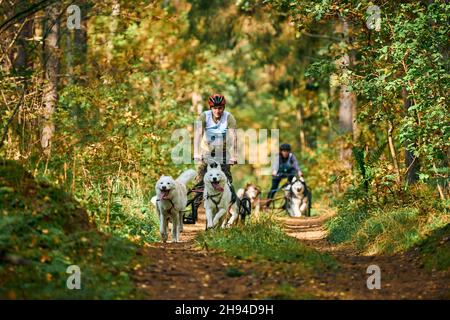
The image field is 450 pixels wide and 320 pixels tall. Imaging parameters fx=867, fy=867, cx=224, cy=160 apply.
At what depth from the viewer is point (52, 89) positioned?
56.4 feet

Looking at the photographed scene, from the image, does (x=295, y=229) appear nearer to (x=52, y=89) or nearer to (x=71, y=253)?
(x=52, y=89)

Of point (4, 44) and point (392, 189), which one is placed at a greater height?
point (4, 44)

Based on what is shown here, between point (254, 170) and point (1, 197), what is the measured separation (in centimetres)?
4230

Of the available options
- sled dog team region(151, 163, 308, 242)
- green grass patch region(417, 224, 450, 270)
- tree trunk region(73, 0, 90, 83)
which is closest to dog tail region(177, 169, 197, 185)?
sled dog team region(151, 163, 308, 242)

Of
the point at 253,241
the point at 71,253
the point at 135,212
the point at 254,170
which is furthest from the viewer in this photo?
the point at 254,170

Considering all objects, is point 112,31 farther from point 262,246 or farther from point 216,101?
point 262,246

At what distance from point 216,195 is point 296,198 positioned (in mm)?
8083

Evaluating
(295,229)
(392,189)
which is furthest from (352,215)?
(295,229)

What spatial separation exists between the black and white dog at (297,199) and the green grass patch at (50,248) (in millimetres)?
11694

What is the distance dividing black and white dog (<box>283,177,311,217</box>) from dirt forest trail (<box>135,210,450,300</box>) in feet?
33.7

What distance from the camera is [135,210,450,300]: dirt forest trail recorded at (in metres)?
8.31

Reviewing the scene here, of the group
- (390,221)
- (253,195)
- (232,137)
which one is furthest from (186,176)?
(253,195)

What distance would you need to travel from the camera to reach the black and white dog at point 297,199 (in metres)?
20.9

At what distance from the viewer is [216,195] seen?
13352 mm
